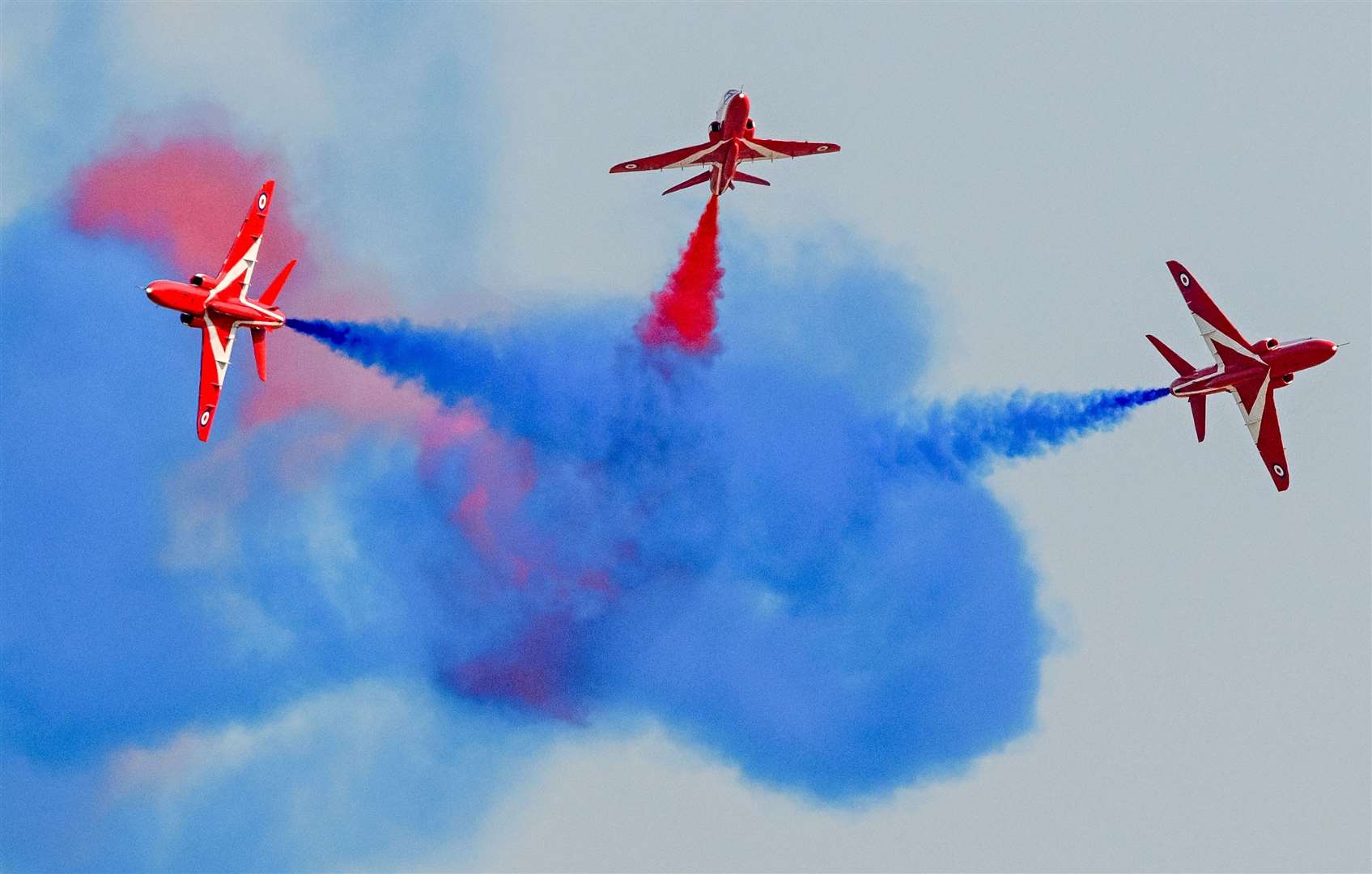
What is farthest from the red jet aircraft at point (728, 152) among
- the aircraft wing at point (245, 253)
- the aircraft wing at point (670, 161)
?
the aircraft wing at point (245, 253)

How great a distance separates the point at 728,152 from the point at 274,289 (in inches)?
599

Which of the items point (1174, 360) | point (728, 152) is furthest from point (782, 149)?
point (1174, 360)

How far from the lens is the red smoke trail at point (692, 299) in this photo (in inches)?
2800

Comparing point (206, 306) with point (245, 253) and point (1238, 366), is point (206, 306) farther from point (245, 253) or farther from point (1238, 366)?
point (1238, 366)

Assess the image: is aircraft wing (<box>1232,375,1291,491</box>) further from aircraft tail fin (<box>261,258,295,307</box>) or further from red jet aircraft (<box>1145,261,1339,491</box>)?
aircraft tail fin (<box>261,258,295,307</box>)

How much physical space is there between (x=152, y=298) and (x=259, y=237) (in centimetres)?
438

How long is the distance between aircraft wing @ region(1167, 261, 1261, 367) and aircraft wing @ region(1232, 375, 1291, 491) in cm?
94

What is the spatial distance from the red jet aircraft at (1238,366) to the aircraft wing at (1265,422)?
0.08 feet

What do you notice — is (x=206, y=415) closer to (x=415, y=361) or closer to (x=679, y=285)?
(x=415, y=361)

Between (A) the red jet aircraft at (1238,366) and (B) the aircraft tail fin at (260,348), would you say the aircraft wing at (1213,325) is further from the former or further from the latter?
Answer: (B) the aircraft tail fin at (260,348)

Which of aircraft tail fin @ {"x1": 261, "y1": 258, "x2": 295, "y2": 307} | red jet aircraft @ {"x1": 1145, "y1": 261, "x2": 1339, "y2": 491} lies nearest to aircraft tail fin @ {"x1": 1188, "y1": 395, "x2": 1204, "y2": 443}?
red jet aircraft @ {"x1": 1145, "y1": 261, "x2": 1339, "y2": 491}

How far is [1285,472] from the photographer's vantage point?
68.9m

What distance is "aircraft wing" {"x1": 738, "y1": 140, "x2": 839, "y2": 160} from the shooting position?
68.2 meters

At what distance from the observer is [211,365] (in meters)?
63.4
